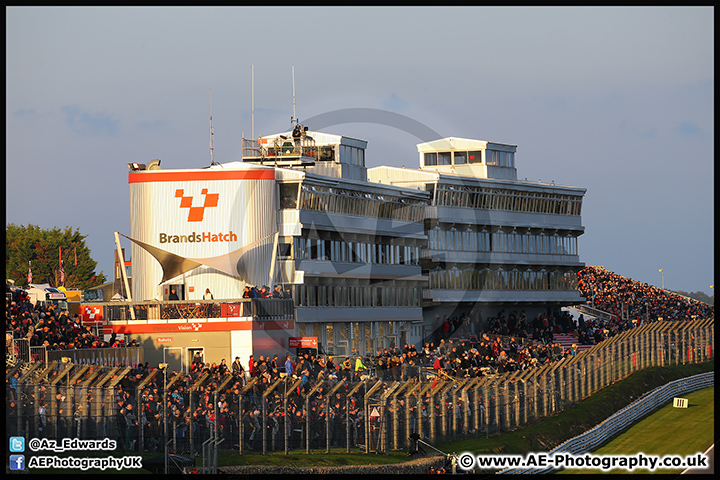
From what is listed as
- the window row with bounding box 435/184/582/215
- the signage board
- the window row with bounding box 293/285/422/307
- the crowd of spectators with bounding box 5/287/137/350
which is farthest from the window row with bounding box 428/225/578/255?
the crowd of spectators with bounding box 5/287/137/350

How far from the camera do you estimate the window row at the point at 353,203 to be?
2564 inches

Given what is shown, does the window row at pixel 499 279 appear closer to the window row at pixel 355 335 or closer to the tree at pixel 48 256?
the window row at pixel 355 335

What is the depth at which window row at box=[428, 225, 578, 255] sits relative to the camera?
266ft

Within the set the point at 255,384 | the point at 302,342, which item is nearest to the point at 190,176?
the point at 302,342

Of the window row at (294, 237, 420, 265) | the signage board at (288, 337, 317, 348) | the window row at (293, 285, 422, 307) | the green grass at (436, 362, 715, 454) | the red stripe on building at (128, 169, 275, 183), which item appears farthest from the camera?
the window row at (294, 237, 420, 265)

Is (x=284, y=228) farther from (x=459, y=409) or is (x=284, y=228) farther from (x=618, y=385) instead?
(x=459, y=409)

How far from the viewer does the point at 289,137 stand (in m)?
74.9

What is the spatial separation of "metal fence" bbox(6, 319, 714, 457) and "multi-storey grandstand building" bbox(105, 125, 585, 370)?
2093 cm

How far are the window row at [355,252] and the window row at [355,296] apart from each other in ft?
5.49

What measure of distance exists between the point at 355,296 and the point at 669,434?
28.7 m

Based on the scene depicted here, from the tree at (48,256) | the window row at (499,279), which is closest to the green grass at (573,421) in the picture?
the window row at (499,279)

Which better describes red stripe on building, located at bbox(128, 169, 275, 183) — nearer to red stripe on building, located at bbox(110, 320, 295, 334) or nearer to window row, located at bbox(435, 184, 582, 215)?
red stripe on building, located at bbox(110, 320, 295, 334)
